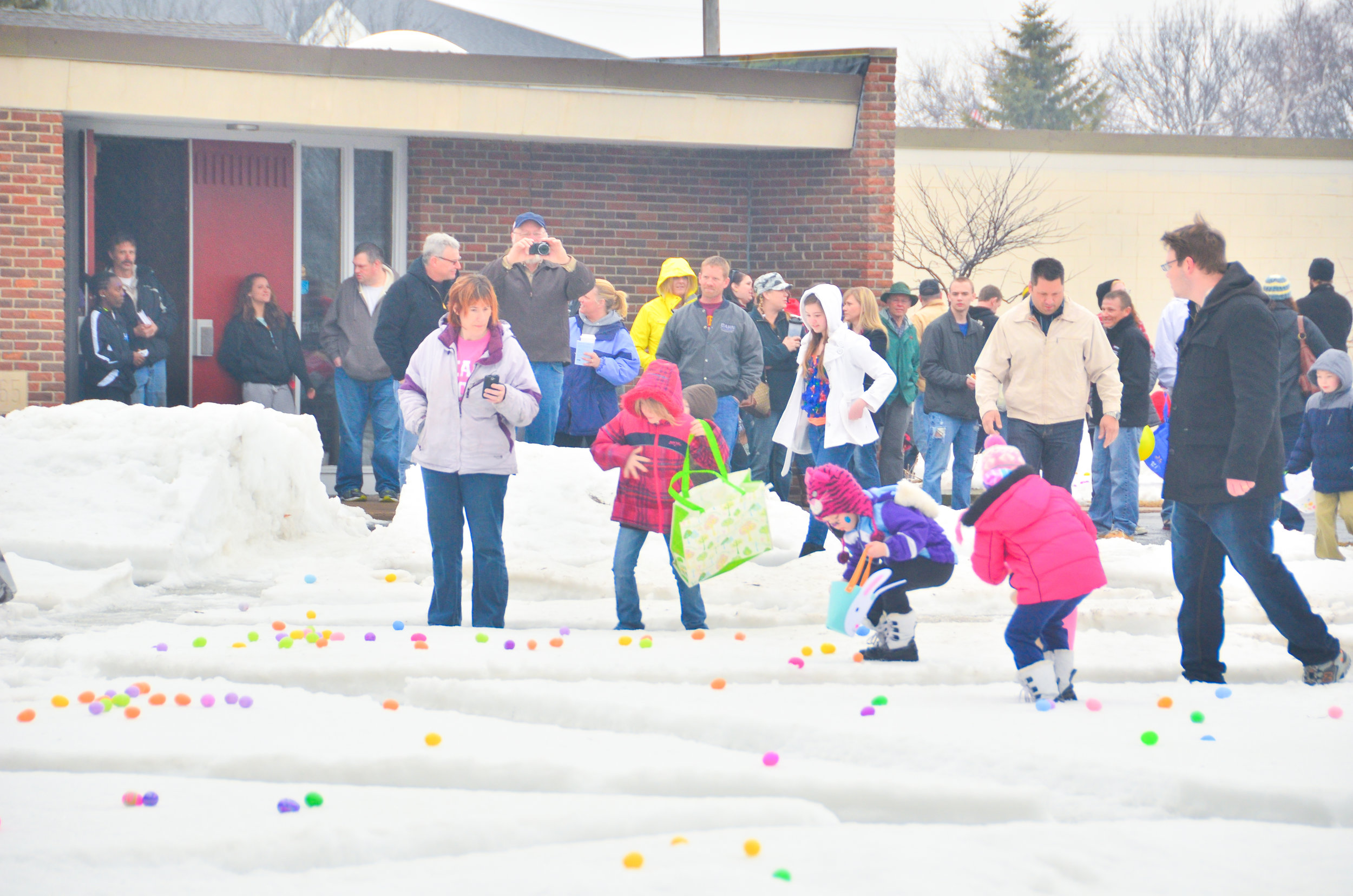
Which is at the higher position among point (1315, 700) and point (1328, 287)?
point (1328, 287)

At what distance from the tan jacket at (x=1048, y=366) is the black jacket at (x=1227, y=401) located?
98.0 inches

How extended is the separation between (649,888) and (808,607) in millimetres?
3670

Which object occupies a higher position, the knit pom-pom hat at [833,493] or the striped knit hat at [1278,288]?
the striped knit hat at [1278,288]

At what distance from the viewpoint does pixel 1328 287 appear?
11.8 meters

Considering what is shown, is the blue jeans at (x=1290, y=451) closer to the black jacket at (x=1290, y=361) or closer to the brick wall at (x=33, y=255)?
the black jacket at (x=1290, y=361)

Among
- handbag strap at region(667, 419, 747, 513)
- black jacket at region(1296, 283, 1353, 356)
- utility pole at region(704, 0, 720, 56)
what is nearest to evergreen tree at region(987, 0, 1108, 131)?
utility pole at region(704, 0, 720, 56)

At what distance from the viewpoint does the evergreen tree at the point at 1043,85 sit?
3991 cm

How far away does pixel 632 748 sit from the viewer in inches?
165

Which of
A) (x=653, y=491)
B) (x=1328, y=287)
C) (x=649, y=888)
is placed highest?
(x=1328, y=287)

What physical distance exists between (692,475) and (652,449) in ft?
0.74

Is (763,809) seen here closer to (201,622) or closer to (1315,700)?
(1315,700)

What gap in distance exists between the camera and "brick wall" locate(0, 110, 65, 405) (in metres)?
10.5

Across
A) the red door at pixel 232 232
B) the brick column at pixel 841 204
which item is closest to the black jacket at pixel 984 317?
the brick column at pixel 841 204

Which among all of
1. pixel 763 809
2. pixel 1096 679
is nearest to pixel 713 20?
pixel 1096 679
